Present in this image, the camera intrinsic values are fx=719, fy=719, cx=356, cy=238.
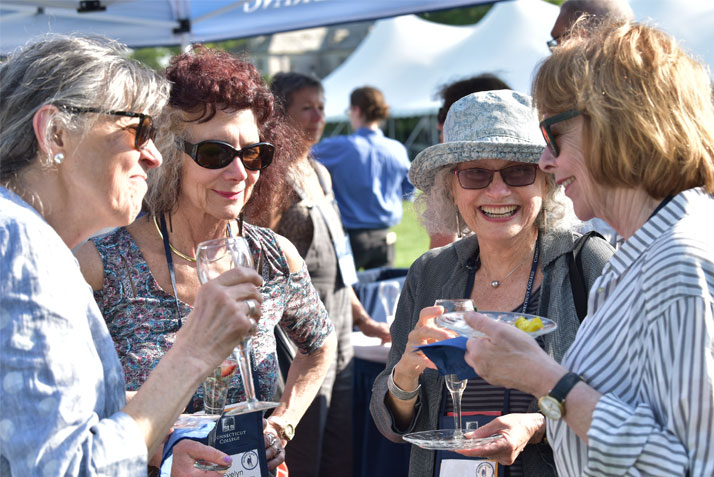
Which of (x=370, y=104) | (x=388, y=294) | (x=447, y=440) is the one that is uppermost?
(x=370, y=104)

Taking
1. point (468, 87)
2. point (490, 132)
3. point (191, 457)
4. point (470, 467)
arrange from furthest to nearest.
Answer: point (468, 87), point (490, 132), point (470, 467), point (191, 457)

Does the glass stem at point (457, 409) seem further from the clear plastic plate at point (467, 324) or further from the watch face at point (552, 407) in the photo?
the watch face at point (552, 407)

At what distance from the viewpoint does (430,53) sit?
1563cm

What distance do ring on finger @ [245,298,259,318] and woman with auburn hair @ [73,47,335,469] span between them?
2.22ft

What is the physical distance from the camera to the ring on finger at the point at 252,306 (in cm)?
173

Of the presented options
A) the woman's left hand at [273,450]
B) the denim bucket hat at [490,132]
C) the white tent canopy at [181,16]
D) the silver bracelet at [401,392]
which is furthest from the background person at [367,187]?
the woman's left hand at [273,450]

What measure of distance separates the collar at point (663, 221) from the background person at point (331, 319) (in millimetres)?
2569

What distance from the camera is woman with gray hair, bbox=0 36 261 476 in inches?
56.9

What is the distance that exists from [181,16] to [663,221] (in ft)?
16.0

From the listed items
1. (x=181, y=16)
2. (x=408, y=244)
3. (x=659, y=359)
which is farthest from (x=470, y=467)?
(x=408, y=244)

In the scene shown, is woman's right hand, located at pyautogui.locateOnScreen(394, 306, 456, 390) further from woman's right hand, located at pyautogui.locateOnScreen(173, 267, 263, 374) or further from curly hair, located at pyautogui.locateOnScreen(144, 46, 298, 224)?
curly hair, located at pyautogui.locateOnScreen(144, 46, 298, 224)

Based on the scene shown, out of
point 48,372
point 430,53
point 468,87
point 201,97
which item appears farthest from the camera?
point 430,53

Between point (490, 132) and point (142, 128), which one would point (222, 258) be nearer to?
point (142, 128)

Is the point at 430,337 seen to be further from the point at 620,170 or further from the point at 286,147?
the point at 286,147
